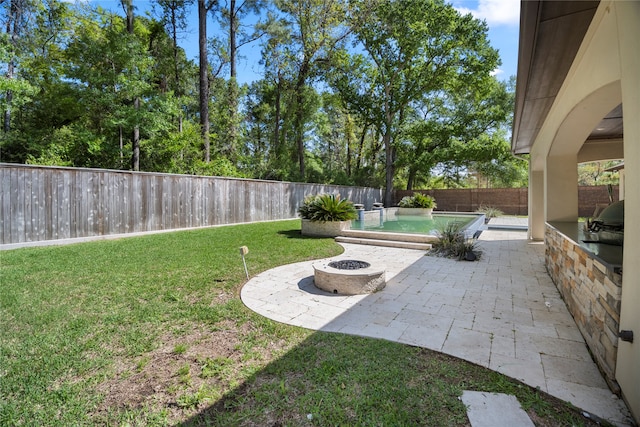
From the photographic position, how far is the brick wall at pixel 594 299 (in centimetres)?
201

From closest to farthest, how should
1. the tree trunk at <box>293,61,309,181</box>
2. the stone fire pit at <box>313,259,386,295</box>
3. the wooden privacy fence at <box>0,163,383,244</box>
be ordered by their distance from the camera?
the stone fire pit at <box>313,259,386,295</box>
the wooden privacy fence at <box>0,163,383,244</box>
the tree trunk at <box>293,61,309,181</box>

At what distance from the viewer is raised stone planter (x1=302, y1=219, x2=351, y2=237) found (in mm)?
8617

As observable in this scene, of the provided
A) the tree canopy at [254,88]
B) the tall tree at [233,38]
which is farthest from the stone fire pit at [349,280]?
the tall tree at [233,38]

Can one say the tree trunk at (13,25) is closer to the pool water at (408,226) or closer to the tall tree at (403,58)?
the pool water at (408,226)

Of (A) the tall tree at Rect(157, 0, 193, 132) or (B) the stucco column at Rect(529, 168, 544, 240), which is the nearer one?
(B) the stucco column at Rect(529, 168, 544, 240)

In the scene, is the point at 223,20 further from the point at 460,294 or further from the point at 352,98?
the point at 460,294

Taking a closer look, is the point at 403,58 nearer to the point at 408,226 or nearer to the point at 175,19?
the point at 175,19

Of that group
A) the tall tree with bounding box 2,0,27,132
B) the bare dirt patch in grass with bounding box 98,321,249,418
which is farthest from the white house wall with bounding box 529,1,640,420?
the tall tree with bounding box 2,0,27,132

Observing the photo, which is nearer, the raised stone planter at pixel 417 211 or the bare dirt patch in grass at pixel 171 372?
the bare dirt patch in grass at pixel 171 372

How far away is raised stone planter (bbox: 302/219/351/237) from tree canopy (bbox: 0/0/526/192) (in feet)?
23.6

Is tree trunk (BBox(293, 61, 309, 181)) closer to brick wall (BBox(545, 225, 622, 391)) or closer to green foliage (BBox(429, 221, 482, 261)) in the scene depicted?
green foliage (BBox(429, 221, 482, 261))

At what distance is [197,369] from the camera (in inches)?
89.0

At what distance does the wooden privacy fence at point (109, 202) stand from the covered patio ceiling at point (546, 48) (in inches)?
342

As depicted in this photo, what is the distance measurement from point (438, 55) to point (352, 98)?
6.21 metres
